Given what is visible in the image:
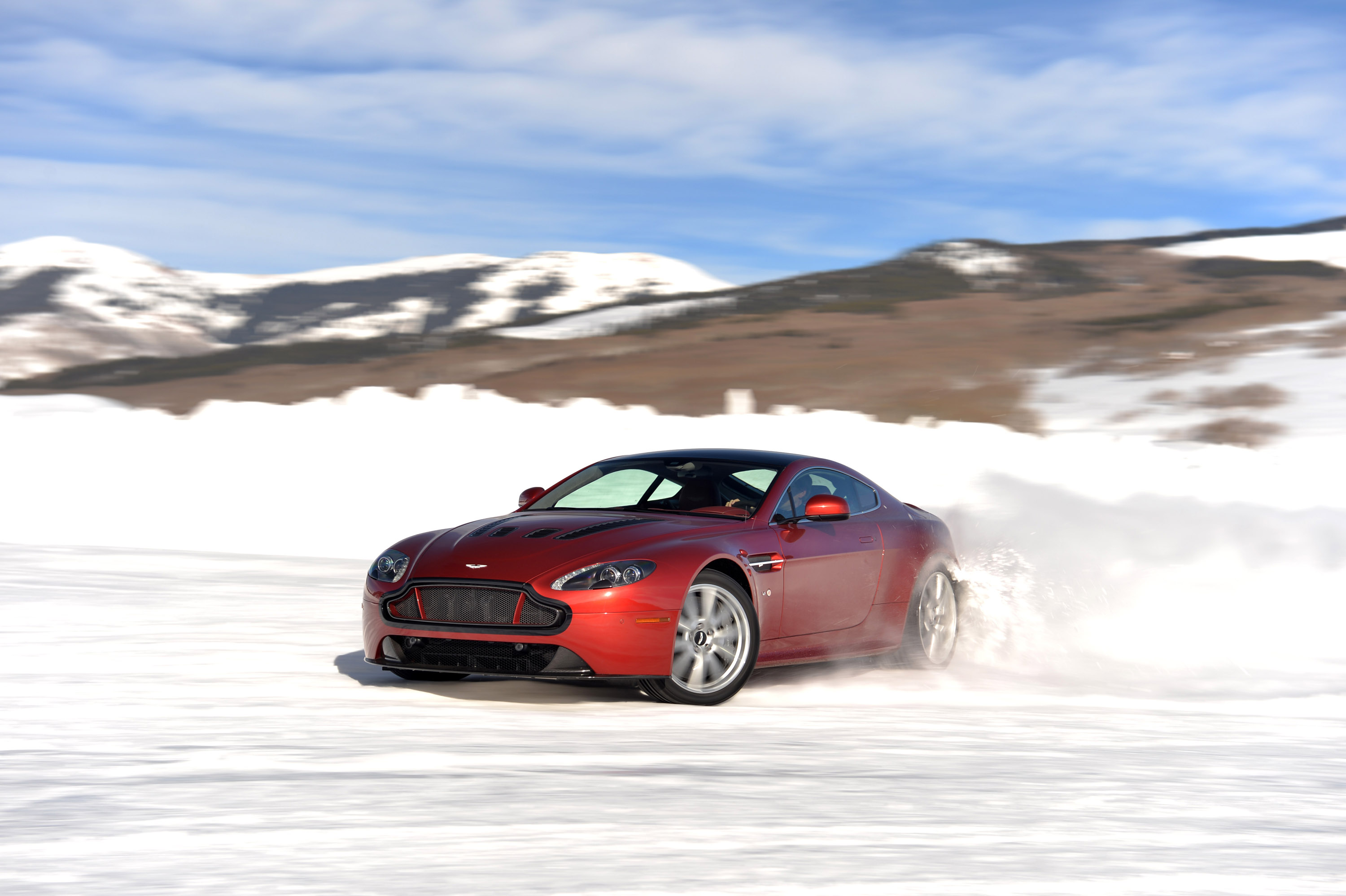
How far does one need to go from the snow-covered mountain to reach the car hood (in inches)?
4430

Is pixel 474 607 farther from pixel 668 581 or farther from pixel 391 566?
pixel 668 581

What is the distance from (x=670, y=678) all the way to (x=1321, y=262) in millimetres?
48655

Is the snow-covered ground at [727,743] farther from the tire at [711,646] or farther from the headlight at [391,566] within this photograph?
the headlight at [391,566]

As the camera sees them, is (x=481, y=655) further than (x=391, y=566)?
No

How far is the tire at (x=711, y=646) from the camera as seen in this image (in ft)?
23.4

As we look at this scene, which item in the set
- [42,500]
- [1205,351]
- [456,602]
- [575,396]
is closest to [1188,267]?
[1205,351]

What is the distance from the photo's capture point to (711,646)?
7242mm

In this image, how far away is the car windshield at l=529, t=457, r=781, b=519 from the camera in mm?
8070

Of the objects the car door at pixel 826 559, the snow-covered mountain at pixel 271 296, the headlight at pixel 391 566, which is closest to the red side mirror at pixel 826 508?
the car door at pixel 826 559

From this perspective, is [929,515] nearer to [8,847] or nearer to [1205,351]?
[8,847]

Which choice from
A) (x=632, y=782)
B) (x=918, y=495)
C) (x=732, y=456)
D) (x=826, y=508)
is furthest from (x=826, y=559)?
(x=918, y=495)

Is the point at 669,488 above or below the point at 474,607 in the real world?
above

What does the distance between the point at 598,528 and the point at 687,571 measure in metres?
0.57

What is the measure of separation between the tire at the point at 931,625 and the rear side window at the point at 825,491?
58 centimetres
